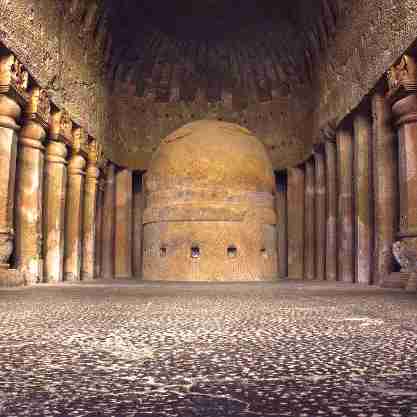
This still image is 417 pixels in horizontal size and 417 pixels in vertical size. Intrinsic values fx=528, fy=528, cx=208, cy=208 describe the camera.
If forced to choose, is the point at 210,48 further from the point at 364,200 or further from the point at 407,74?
the point at 407,74

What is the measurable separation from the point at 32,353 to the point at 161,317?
165cm

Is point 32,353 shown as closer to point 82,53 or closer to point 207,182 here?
point 207,182

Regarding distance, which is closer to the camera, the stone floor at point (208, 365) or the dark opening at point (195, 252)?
Result: the stone floor at point (208, 365)

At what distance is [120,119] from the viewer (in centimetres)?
1841

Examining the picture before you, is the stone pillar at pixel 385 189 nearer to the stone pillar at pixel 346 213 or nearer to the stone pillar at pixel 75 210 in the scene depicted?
the stone pillar at pixel 346 213

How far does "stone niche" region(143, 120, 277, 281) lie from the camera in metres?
11.1

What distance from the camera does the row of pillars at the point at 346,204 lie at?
32.4 ft

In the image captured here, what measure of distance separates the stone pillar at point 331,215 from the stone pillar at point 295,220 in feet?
12.3

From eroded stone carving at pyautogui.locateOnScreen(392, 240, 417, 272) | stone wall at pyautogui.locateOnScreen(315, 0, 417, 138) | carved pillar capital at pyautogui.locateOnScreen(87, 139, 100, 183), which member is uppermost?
stone wall at pyautogui.locateOnScreen(315, 0, 417, 138)

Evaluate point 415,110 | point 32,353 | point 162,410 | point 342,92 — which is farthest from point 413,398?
point 342,92

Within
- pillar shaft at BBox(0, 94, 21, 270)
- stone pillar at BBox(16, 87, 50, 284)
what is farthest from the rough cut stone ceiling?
pillar shaft at BBox(0, 94, 21, 270)

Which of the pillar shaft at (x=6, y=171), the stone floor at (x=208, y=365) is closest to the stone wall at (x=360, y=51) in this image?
the stone floor at (x=208, y=365)

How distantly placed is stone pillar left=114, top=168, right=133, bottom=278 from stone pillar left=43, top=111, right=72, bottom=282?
5.74 m

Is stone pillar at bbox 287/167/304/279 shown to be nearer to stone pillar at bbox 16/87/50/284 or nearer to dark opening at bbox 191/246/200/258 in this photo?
dark opening at bbox 191/246/200/258
